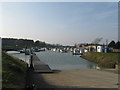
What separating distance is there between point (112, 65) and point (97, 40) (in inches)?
1993

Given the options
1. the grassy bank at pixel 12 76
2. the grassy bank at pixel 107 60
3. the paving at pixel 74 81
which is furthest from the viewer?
the grassy bank at pixel 107 60

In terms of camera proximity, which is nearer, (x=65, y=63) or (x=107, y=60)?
→ (x=107, y=60)

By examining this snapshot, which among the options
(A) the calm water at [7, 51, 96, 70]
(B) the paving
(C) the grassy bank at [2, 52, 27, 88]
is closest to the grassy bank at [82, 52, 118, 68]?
(A) the calm water at [7, 51, 96, 70]

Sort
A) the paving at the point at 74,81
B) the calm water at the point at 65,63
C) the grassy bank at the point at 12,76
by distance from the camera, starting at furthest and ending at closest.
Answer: the calm water at the point at 65,63
the paving at the point at 74,81
the grassy bank at the point at 12,76

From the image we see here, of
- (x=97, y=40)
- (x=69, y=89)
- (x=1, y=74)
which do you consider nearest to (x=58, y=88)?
(x=69, y=89)

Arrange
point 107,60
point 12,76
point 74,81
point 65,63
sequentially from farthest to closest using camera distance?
1. point 65,63
2. point 107,60
3. point 74,81
4. point 12,76

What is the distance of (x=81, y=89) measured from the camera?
11.0 metres

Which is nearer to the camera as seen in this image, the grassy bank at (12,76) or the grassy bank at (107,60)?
the grassy bank at (12,76)

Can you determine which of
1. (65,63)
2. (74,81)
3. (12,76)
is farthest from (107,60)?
(12,76)

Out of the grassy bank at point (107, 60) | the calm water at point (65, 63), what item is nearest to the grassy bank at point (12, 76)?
the calm water at point (65, 63)

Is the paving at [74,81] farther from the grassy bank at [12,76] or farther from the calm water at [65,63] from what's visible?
the calm water at [65,63]

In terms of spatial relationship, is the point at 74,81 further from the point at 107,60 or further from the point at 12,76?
the point at 107,60

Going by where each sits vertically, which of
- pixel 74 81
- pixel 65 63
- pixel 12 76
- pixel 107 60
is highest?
pixel 12 76

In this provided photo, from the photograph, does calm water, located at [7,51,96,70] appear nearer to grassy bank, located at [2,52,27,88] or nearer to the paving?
the paving
